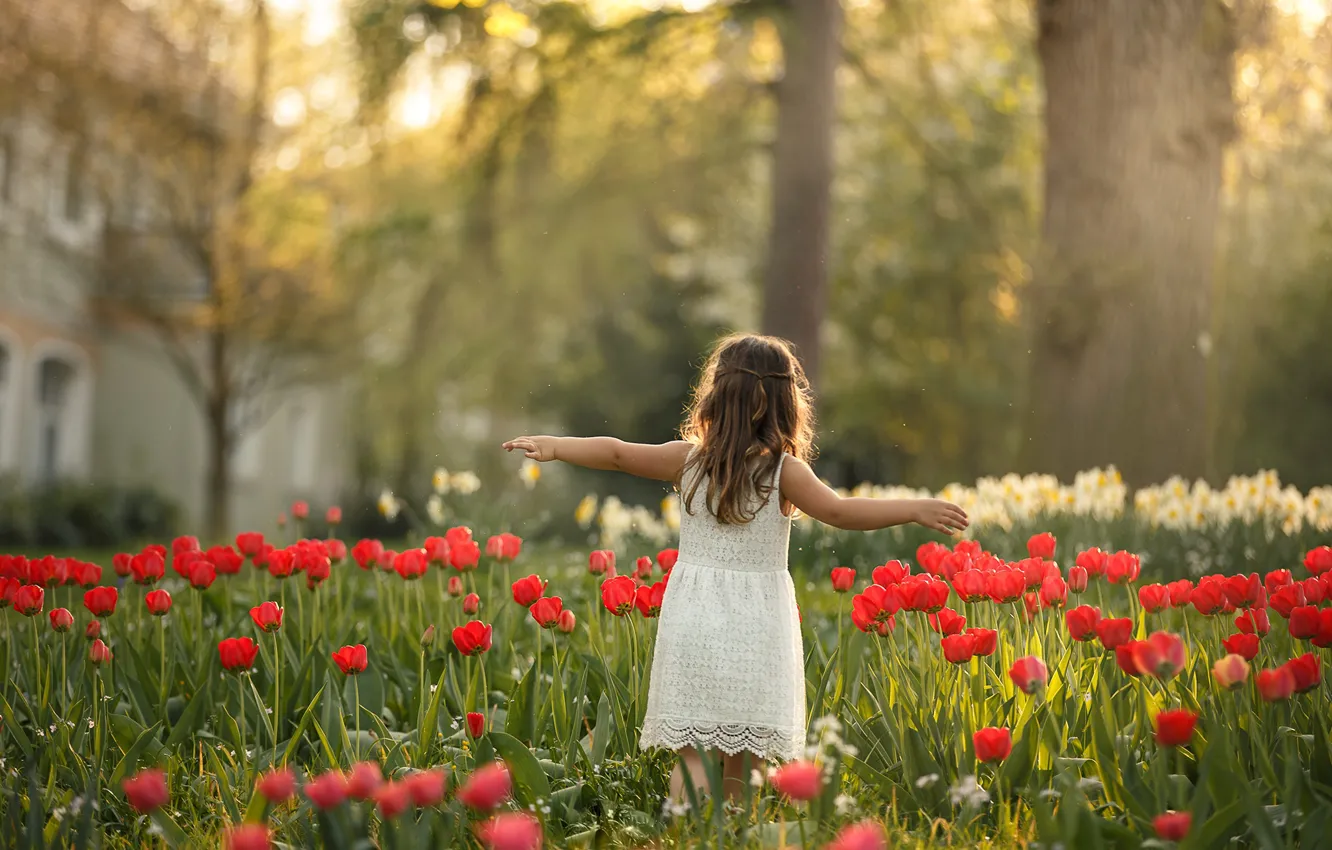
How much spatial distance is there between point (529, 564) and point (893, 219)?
11.9 meters

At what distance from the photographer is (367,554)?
4289 mm

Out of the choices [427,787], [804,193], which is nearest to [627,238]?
[804,193]

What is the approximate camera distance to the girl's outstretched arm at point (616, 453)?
3.36 metres

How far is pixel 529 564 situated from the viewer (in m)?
7.23

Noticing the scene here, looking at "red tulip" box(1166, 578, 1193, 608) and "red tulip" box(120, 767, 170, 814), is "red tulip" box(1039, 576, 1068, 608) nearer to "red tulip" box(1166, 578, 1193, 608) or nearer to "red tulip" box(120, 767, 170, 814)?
"red tulip" box(1166, 578, 1193, 608)

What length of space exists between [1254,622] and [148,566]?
3.00 meters

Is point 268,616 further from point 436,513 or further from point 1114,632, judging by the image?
point 436,513

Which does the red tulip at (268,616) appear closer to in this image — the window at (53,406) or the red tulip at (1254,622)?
the red tulip at (1254,622)

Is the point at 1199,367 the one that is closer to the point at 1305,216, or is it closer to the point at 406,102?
the point at 406,102

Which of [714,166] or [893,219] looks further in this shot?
[893,219]

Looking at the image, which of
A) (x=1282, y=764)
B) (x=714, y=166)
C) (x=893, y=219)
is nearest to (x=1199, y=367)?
(x=1282, y=764)

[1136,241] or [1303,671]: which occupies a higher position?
[1136,241]

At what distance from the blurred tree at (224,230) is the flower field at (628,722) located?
10.4m

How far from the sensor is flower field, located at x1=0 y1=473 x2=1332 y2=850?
2.62m
